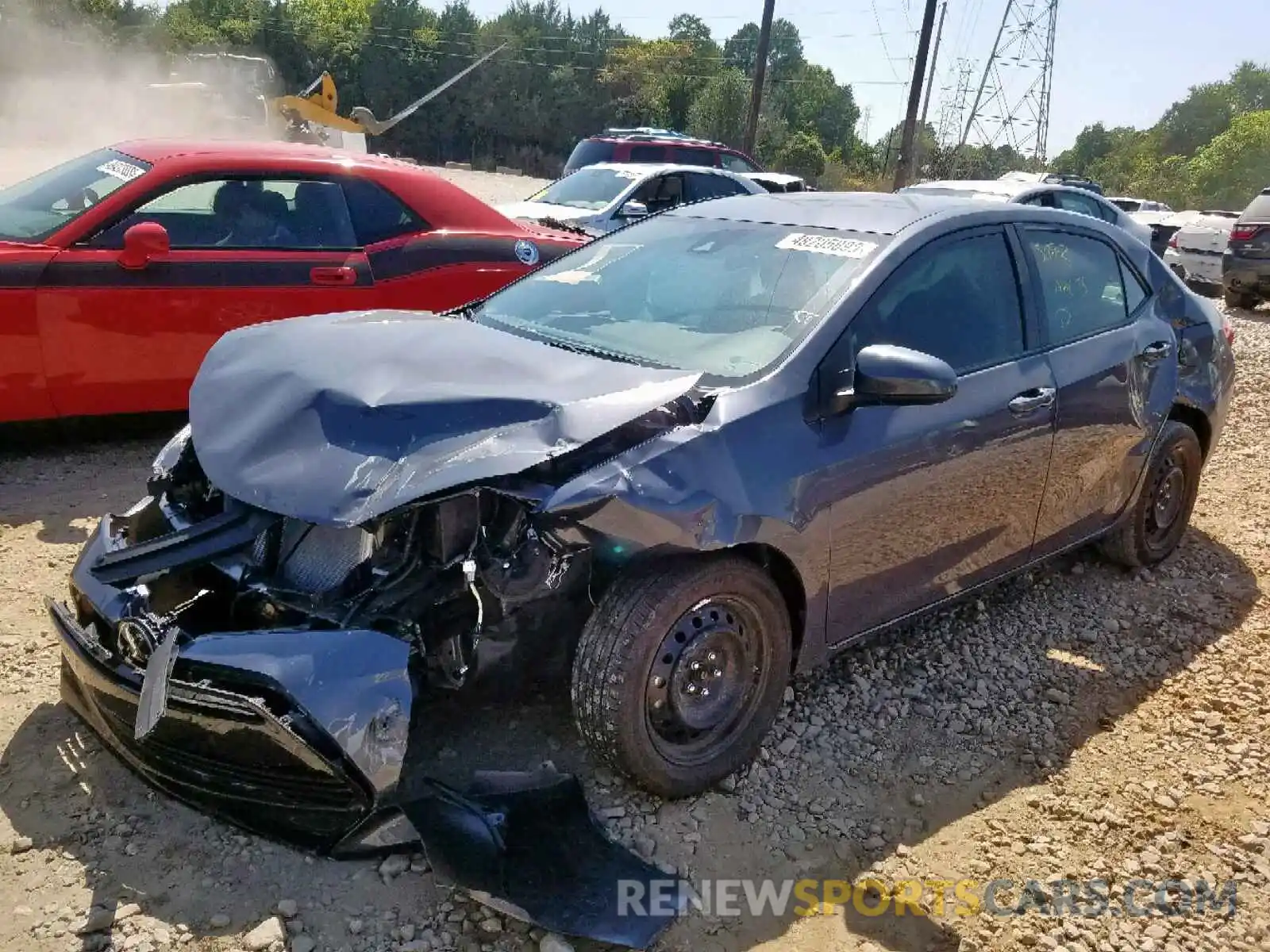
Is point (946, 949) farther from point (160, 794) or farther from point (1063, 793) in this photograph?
point (160, 794)

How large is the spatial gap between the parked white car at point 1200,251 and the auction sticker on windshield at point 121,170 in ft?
43.9

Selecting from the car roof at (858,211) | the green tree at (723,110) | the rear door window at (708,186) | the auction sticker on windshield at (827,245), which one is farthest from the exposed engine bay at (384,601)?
the green tree at (723,110)

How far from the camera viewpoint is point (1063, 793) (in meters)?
3.24

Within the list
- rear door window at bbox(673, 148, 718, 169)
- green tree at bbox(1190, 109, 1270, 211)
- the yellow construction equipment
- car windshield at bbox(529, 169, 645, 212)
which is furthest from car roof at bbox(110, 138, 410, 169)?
green tree at bbox(1190, 109, 1270, 211)

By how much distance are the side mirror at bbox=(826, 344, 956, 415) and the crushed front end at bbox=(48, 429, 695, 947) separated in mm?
957

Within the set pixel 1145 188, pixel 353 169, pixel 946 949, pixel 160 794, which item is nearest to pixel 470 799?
pixel 160 794

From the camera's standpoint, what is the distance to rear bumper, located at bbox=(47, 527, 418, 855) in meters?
2.34

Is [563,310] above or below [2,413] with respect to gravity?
above

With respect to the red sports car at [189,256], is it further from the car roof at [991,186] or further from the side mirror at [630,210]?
the car roof at [991,186]

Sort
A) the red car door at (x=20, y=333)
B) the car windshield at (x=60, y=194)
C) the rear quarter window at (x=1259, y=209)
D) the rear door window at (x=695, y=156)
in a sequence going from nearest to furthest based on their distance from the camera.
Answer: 1. the red car door at (x=20, y=333)
2. the car windshield at (x=60, y=194)
3. the rear quarter window at (x=1259, y=209)
4. the rear door window at (x=695, y=156)

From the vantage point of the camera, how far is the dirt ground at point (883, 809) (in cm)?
250

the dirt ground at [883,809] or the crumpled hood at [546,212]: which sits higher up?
the crumpled hood at [546,212]

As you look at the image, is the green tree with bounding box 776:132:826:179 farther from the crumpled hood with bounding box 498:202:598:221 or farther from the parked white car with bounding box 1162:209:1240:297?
the crumpled hood with bounding box 498:202:598:221

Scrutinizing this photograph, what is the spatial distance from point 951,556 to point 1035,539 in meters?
0.58
